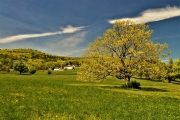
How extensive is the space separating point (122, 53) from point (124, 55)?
2.33 ft

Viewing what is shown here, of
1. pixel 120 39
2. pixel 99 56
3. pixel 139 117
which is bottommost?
pixel 139 117

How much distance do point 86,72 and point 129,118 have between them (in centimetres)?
3434

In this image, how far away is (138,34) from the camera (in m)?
Answer: 52.7

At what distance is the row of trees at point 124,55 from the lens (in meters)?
52.2

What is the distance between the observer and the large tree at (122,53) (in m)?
52.2

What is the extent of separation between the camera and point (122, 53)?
177 ft

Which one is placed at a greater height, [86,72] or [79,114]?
[86,72]

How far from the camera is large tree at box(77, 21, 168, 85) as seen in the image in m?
52.2

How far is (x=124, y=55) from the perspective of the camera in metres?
54.0

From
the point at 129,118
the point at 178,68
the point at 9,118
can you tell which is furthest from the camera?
the point at 178,68

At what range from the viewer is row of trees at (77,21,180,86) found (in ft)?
171

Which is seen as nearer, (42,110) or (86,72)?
(42,110)

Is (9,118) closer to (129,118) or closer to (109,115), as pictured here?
(109,115)

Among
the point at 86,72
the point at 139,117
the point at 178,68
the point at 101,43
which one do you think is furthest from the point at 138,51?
the point at 178,68
